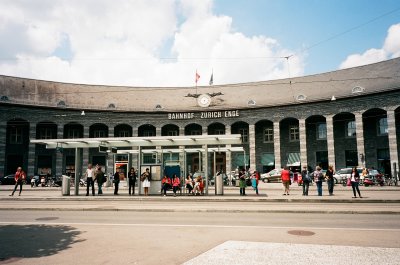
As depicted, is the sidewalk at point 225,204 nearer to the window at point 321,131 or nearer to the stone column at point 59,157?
the stone column at point 59,157

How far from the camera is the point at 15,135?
42.4 m

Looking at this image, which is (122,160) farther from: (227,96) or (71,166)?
(227,96)

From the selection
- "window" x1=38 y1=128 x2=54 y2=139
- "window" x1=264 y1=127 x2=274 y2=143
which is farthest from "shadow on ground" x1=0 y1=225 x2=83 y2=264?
"window" x1=38 y1=128 x2=54 y2=139

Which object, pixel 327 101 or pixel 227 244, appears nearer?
A: pixel 227 244

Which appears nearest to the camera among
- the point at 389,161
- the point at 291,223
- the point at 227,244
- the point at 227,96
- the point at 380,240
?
the point at 227,244

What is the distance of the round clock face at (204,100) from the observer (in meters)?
45.9

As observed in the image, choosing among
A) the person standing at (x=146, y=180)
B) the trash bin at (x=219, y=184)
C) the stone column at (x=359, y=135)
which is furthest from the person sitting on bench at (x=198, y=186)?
the stone column at (x=359, y=135)

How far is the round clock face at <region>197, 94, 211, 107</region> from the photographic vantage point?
45.9 m

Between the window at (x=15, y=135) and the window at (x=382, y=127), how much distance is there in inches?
1829

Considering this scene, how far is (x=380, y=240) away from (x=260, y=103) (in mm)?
37325

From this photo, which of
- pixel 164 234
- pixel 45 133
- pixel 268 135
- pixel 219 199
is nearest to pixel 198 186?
pixel 219 199

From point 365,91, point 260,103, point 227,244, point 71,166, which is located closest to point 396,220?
point 227,244

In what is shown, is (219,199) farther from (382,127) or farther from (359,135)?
Result: (382,127)

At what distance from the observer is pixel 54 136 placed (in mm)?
44688
